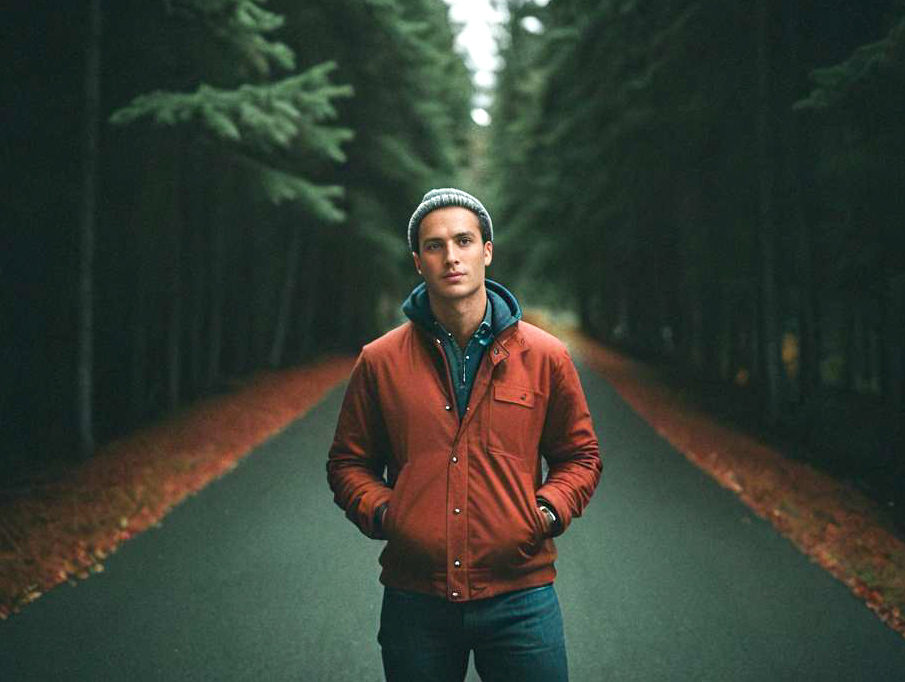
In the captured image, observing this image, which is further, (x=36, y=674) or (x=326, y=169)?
(x=326, y=169)

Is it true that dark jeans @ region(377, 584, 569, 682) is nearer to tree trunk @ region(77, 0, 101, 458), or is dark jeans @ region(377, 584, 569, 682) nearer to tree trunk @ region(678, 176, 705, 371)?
tree trunk @ region(77, 0, 101, 458)

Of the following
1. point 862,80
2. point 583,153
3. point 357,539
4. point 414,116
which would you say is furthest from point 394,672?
point 414,116

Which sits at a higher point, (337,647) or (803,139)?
(803,139)

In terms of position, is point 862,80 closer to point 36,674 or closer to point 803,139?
point 803,139

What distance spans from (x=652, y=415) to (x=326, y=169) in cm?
1117

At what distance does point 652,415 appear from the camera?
44.1 ft

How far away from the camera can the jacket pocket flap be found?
7.99 feet

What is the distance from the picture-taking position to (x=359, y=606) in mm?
5125

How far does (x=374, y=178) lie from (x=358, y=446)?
19393 millimetres

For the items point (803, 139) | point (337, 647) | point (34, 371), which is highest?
point (803, 139)

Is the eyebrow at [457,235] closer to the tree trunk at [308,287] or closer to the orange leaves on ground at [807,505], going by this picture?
the orange leaves on ground at [807,505]

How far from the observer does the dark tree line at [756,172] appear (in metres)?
9.42

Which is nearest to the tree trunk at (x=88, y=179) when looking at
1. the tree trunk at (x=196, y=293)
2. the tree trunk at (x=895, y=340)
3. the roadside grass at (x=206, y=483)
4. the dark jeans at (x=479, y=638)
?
the roadside grass at (x=206, y=483)

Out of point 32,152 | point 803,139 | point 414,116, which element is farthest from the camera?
point 414,116
